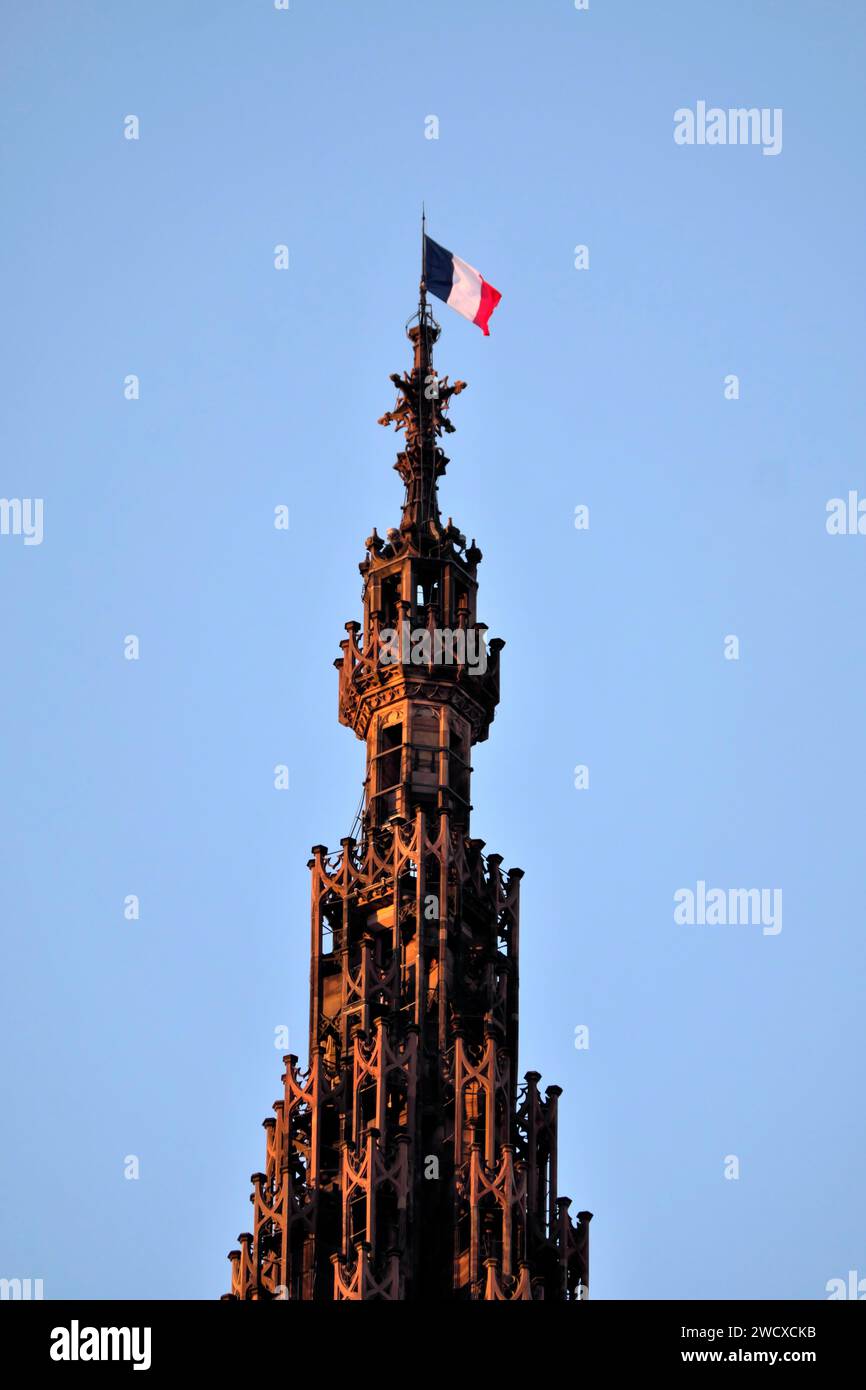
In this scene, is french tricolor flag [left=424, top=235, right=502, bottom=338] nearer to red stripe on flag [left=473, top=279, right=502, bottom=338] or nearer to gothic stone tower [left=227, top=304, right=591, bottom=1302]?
red stripe on flag [left=473, top=279, right=502, bottom=338]

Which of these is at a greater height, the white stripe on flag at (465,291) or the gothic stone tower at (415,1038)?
the white stripe on flag at (465,291)

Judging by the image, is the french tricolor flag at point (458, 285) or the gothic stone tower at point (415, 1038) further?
the french tricolor flag at point (458, 285)

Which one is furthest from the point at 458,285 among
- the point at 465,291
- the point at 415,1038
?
the point at 415,1038

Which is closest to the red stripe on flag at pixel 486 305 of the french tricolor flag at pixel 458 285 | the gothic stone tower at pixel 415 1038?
the french tricolor flag at pixel 458 285

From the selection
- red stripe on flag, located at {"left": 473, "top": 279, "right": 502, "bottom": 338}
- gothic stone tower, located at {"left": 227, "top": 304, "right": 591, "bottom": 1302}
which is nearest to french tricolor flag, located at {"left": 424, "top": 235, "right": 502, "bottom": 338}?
red stripe on flag, located at {"left": 473, "top": 279, "right": 502, "bottom": 338}

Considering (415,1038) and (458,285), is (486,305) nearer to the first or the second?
(458,285)

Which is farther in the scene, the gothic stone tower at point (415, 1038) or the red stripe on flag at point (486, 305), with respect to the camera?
→ the red stripe on flag at point (486, 305)

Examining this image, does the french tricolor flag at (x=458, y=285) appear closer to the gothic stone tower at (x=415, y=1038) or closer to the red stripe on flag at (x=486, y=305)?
the red stripe on flag at (x=486, y=305)

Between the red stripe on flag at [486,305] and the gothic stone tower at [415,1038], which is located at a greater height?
the red stripe on flag at [486,305]
